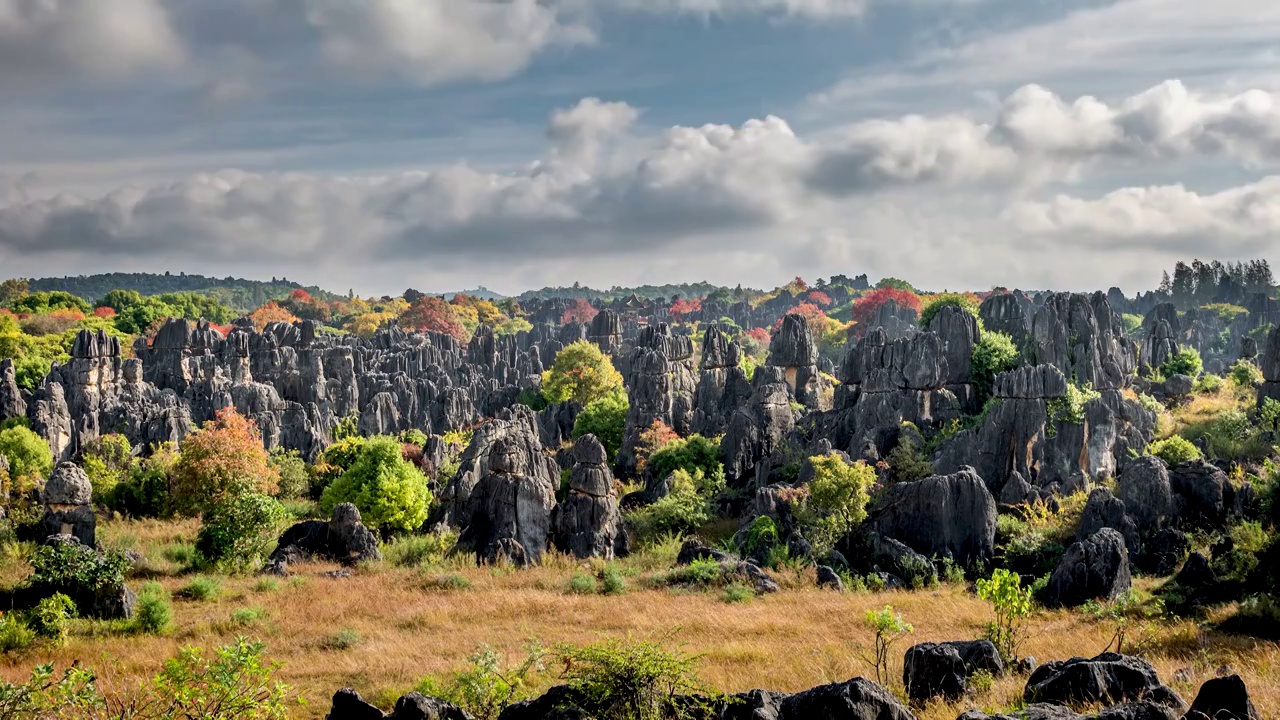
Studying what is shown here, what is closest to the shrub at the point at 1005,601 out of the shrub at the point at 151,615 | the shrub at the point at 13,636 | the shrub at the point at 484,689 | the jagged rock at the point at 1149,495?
the shrub at the point at 484,689

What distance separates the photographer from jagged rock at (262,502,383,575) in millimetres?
26688

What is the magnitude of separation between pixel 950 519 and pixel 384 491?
60.0 feet

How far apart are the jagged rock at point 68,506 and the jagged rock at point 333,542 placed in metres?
5.22

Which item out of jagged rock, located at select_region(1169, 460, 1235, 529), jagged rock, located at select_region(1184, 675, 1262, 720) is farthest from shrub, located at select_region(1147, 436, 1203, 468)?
jagged rock, located at select_region(1184, 675, 1262, 720)

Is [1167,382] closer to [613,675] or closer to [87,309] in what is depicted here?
[613,675]

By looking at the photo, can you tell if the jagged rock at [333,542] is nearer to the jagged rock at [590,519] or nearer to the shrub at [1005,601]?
the jagged rock at [590,519]

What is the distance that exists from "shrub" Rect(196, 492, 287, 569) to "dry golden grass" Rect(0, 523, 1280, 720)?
4.66 ft

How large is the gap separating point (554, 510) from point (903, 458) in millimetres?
14811

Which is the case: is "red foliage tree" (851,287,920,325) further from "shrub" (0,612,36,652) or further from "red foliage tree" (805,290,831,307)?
"shrub" (0,612,36,652)

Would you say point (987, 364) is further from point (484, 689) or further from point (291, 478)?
point (484, 689)

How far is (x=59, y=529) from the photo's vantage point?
25.7m

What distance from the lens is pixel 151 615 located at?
18.4 metres

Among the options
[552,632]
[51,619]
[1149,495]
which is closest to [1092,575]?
[1149,495]

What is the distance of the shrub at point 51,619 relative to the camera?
17.3m
